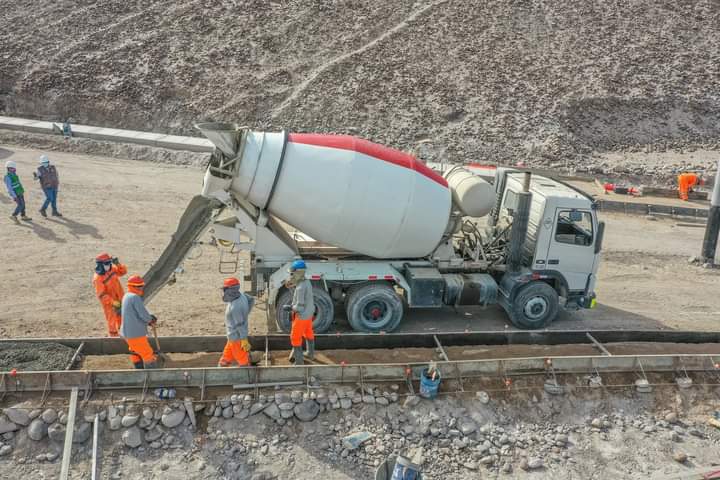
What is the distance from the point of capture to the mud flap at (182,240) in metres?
8.57

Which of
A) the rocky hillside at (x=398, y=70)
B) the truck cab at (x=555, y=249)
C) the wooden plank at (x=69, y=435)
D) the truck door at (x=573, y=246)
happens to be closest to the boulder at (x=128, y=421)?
the wooden plank at (x=69, y=435)

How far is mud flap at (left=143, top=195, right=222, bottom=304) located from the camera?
857cm

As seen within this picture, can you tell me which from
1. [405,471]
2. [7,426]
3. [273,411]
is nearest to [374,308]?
[273,411]

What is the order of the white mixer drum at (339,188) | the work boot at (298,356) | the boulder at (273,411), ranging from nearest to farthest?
1. the boulder at (273,411)
2. the work boot at (298,356)
3. the white mixer drum at (339,188)

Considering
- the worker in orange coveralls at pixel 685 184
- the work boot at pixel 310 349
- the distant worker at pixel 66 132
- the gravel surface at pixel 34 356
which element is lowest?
the gravel surface at pixel 34 356

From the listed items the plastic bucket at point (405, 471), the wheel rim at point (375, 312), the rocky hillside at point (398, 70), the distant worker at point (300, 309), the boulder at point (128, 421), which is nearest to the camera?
the plastic bucket at point (405, 471)

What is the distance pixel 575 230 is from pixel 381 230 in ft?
11.6

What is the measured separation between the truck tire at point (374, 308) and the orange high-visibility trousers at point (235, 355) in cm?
229

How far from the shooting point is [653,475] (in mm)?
6750

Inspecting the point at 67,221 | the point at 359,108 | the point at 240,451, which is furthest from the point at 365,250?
the point at 359,108

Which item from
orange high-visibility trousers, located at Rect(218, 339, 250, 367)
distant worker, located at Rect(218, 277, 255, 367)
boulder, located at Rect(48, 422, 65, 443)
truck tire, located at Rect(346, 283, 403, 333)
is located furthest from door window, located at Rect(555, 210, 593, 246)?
boulder, located at Rect(48, 422, 65, 443)

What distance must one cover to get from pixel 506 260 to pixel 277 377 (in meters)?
4.77

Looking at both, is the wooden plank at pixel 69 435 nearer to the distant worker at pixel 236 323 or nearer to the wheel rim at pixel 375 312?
the distant worker at pixel 236 323

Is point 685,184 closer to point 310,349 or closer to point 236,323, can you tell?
point 310,349
